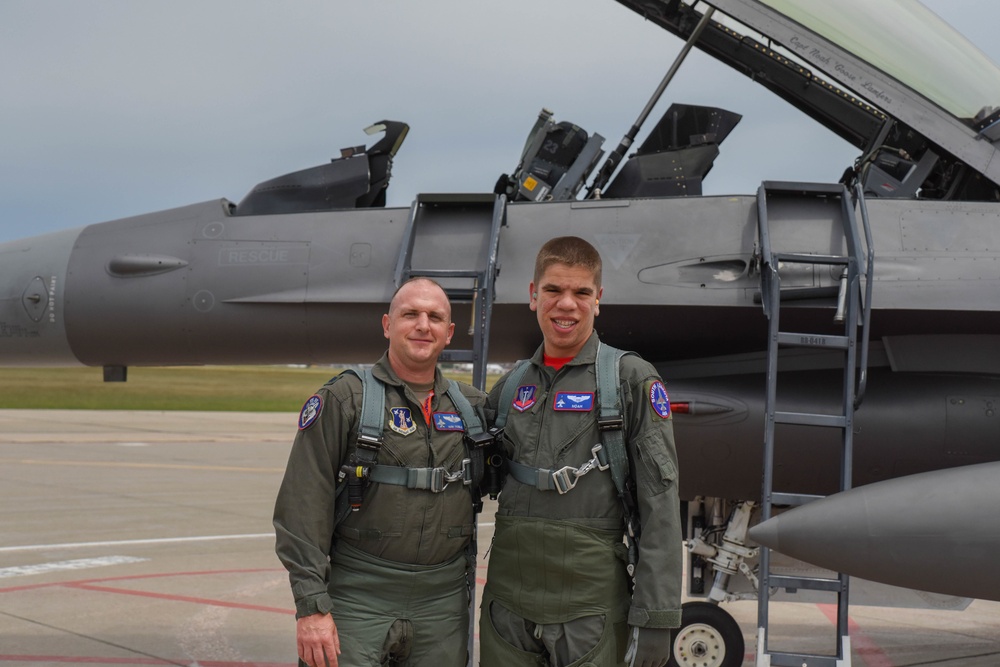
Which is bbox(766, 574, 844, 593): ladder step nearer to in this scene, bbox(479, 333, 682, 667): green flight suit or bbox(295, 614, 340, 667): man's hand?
bbox(479, 333, 682, 667): green flight suit

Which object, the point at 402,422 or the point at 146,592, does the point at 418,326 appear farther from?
the point at 146,592

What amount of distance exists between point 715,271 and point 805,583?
162 cm

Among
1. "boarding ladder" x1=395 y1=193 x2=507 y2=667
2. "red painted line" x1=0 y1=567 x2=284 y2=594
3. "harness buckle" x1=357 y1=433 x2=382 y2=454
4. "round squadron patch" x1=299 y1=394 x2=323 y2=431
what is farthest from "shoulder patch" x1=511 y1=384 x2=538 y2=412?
"red painted line" x1=0 y1=567 x2=284 y2=594

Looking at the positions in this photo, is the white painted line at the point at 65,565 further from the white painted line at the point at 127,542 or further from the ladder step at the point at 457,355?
the ladder step at the point at 457,355

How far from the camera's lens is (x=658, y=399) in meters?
3.19

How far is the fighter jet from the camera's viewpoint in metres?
5.16

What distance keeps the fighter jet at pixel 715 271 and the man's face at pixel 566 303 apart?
164 cm

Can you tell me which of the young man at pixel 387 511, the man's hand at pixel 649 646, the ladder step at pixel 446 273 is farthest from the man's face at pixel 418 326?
the ladder step at pixel 446 273

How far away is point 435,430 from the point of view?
3.28m

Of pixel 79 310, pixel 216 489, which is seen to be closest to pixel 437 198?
pixel 79 310

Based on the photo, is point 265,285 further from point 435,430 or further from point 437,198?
point 435,430

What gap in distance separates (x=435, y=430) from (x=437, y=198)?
2.47 metres

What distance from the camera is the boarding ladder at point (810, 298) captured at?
4676 millimetres

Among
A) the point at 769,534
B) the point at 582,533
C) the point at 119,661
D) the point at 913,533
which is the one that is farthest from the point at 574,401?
the point at 119,661
